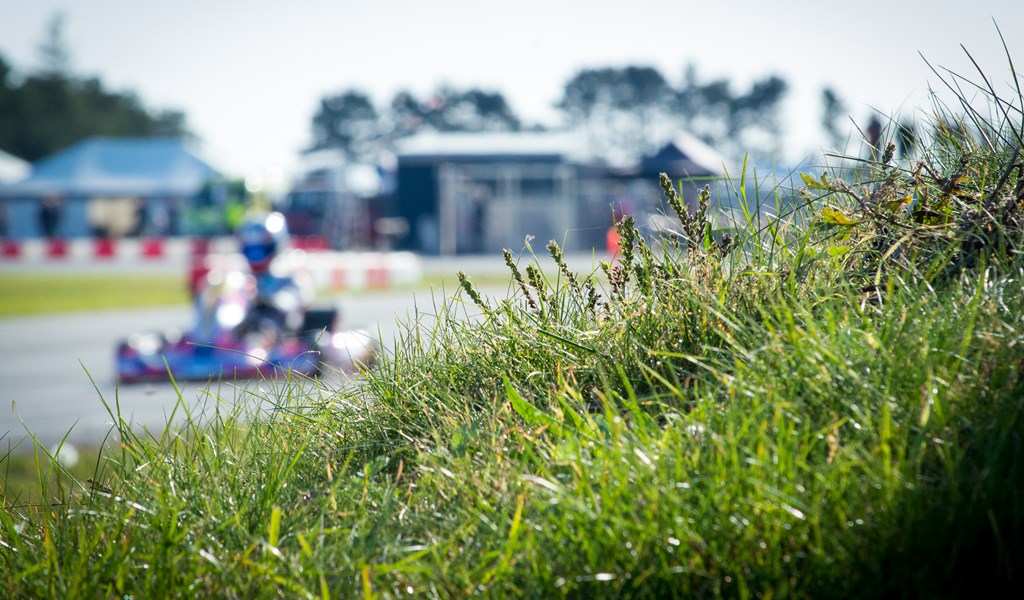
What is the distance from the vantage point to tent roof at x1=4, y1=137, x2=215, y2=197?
53.2m

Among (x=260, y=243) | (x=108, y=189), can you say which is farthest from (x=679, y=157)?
(x=108, y=189)

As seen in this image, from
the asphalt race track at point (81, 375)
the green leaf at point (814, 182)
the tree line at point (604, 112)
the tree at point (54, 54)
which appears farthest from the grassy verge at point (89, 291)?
the tree at point (54, 54)

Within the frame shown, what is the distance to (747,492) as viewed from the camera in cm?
154

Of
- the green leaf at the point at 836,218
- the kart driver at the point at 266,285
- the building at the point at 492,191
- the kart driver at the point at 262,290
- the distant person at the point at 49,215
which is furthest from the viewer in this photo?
the distant person at the point at 49,215

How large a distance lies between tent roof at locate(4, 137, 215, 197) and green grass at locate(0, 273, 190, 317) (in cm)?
1834

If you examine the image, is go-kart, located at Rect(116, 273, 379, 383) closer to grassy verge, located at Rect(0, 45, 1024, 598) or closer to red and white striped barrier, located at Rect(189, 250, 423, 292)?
grassy verge, located at Rect(0, 45, 1024, 598)

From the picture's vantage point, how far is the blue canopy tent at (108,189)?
168ft

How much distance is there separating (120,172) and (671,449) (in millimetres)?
59336

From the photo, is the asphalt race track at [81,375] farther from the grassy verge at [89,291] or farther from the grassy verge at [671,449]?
the grassy verge at [89,291]

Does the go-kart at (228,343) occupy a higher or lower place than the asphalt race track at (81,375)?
higher

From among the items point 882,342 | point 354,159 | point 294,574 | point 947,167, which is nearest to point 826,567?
point 882,342

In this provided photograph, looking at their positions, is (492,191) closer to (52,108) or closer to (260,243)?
(260,243)

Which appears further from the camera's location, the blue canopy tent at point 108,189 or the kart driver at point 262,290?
the blue canopy tent at point 108,189

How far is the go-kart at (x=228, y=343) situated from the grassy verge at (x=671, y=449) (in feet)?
22.5
